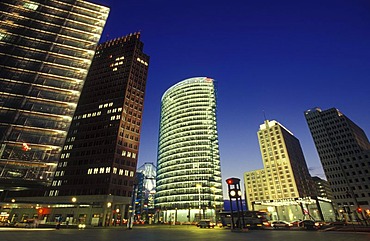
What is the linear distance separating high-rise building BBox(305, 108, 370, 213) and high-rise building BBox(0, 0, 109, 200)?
12536 cm

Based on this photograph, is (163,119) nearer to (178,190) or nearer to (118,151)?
(178,190)

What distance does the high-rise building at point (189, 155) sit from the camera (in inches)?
4493

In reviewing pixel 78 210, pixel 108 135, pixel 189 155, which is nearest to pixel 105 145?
pixel 108 135

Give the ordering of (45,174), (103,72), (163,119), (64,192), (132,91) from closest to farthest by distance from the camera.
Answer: (45,174), (64,192), (132,91), (103,72), (163,119)

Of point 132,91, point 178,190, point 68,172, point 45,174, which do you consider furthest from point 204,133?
point 45,174

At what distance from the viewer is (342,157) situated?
394 ft

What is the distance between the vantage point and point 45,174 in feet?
182

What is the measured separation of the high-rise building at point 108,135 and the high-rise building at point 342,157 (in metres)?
104

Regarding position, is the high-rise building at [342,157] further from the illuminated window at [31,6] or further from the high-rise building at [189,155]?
the illuminated window at [31,6]

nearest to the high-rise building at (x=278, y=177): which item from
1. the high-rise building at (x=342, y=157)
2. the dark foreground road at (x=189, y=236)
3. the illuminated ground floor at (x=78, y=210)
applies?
the high-rise building at (x=342, y=157)

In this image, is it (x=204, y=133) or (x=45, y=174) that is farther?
(x=204, y=133)

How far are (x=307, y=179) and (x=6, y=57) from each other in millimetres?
192791

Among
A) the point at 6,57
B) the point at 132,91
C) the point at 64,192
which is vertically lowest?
the point at 64,192

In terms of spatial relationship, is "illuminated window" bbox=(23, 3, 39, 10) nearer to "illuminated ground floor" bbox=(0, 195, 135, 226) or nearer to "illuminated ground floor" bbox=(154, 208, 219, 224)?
"illuminated ground floor" bbox=(0, 195, 135, 226)
